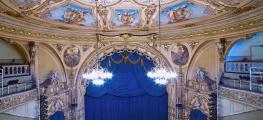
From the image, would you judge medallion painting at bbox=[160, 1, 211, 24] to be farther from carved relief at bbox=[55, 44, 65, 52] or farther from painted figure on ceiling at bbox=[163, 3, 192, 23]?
carved relief at bbox=[55, 44, 65, 52]

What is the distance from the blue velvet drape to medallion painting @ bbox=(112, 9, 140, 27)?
2.44 meters

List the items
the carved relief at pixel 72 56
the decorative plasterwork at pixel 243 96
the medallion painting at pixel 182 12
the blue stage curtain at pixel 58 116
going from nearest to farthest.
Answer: the decorative plasterwork at pixel 243 96 < the medallion painting at pixel 182 12 < the blue stage curtain at pixel 58 116 < the carved relief at pixel 72 56

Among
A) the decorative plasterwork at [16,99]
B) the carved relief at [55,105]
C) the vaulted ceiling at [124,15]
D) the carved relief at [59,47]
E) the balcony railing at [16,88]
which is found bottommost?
the carved relief at [55,105]

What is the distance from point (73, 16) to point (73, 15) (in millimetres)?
80

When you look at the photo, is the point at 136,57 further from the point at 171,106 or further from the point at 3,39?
the point at 3,39

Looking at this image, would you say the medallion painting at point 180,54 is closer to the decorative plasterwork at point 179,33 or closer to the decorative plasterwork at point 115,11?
the decorative plasterwork at point 179,33

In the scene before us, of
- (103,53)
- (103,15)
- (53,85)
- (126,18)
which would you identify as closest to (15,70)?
(53,85)

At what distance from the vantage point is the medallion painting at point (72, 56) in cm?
1301

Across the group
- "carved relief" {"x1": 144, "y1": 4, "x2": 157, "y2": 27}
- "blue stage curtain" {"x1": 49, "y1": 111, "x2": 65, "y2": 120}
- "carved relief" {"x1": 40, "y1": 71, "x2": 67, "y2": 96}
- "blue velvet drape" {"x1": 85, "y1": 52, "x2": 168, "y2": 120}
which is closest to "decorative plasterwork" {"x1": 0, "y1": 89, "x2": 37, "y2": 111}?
"carved relief" {"x1": 40, "y1": 71, "x2": 67, "y2": 96}

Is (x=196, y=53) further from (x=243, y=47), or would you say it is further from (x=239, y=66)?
(x=239, y=66)

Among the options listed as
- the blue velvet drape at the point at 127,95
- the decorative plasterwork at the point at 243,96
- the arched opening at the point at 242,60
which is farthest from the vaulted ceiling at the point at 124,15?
the decorative plasterwork at the point at 243,96

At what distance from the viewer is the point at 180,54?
514 inches

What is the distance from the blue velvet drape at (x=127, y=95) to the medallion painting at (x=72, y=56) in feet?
5.51

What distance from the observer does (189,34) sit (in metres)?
11.9
